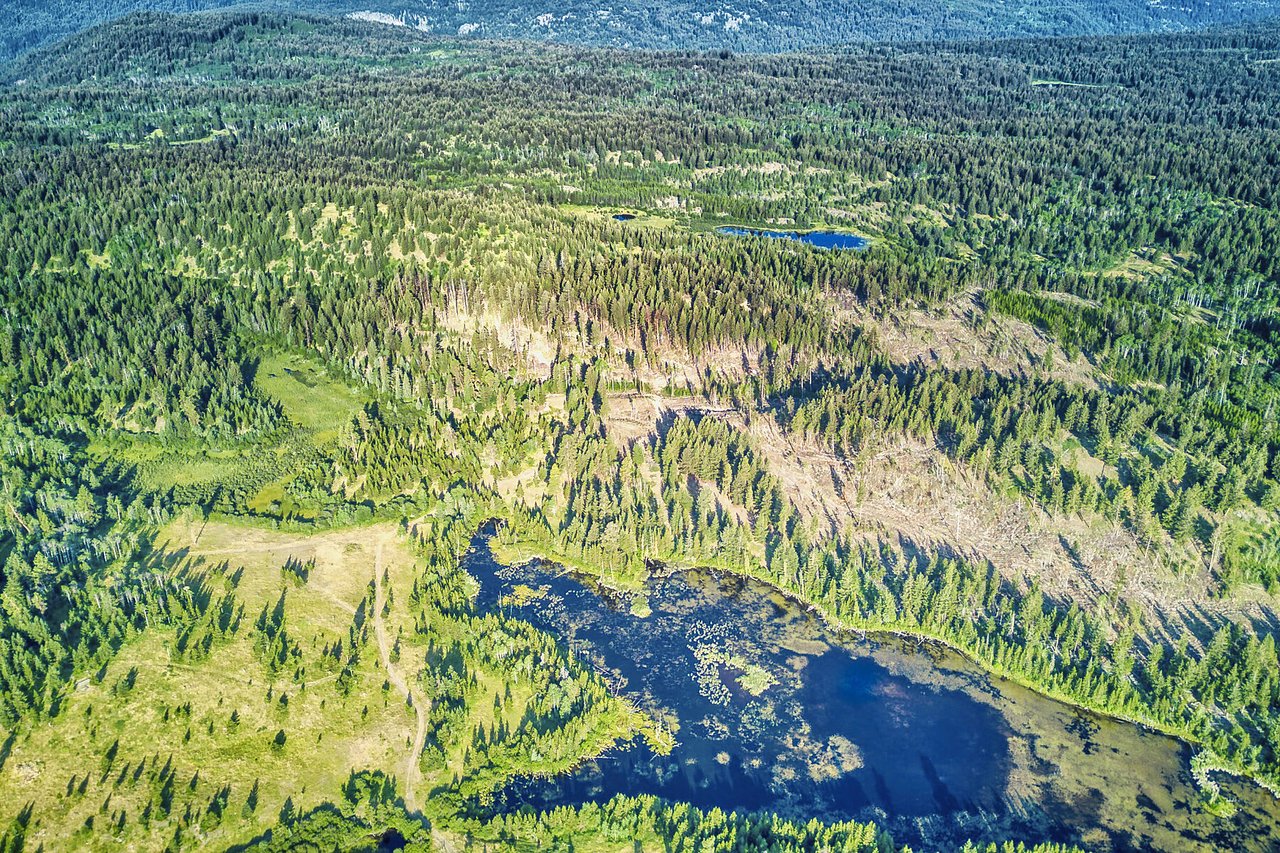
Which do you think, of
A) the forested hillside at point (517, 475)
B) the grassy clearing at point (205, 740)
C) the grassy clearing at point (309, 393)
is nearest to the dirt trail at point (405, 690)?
the forested hillside at point (517, 475)

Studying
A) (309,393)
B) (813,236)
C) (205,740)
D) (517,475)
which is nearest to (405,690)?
(205,740)

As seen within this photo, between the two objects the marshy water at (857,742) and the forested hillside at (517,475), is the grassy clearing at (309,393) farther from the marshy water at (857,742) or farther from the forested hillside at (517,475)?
the marshy water at (857,742)

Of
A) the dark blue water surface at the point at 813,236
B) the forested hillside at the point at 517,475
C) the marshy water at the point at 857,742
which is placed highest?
the dark blue water surface at the point at 813,236

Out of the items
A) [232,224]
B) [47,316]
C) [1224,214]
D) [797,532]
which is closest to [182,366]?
[47,316]

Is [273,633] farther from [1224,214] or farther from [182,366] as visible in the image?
[1224,214]

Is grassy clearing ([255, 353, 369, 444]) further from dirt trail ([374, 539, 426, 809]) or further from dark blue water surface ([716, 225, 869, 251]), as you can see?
dark blue water surface ([716, 225, 869, 251])

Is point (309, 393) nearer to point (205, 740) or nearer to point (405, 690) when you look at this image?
point (405, 690)
